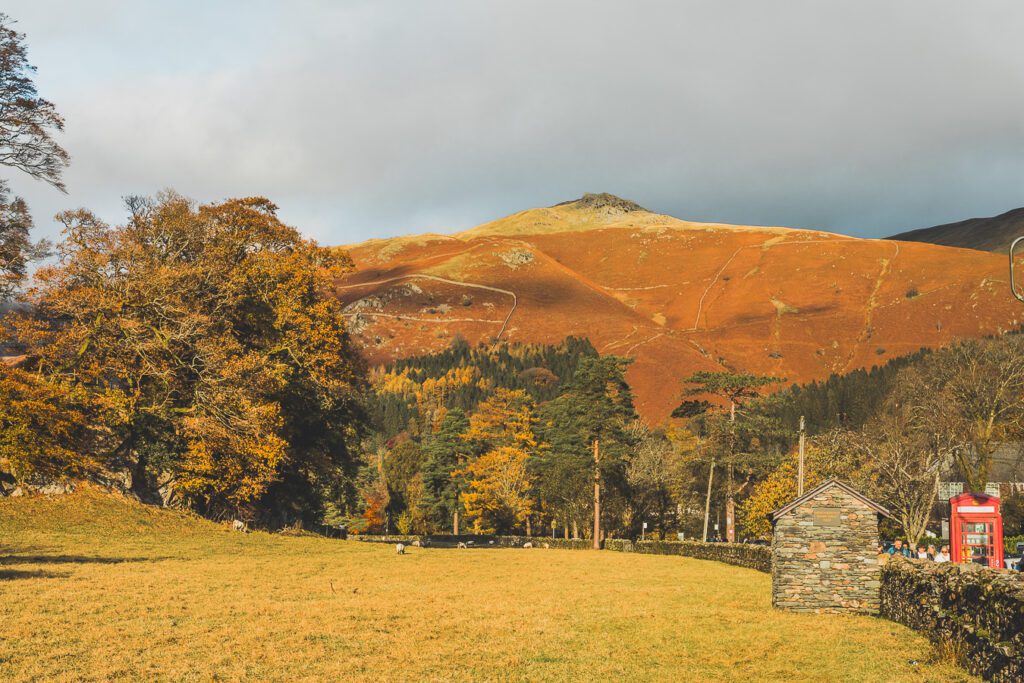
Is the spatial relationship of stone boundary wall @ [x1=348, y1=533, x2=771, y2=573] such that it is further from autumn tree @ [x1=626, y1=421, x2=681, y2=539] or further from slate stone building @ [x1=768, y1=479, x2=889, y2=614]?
slate stone building @ [x1=768, y1=479, x2=889, y2=614]

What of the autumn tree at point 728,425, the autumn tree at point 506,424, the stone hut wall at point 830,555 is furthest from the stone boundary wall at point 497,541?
the stone hut wall at point 830,555

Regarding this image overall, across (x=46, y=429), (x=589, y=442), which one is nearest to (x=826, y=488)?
(x=46, y=429)

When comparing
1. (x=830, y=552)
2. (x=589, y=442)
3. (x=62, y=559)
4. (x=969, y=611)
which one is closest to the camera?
(x=969, y=611)

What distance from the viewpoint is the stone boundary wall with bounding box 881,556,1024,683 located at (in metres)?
13.5

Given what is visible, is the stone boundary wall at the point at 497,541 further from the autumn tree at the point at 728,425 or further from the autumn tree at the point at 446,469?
the autumn tree at the point at 728,425

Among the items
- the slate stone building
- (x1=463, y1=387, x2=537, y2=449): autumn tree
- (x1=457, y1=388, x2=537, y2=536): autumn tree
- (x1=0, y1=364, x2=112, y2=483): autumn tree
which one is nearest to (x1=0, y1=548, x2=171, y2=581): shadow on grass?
(x1=0, y1=364, x2=112, y2=483): autumn tree

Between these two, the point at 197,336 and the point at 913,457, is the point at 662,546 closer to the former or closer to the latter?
the point at 913,457

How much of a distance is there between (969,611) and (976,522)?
19.1 meters

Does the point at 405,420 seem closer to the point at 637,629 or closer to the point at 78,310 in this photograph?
the point at 78,310

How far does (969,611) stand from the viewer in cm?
1591

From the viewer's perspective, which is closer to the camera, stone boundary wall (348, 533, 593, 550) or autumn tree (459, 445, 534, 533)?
stone boundary wall (348, 533, 593, 550)

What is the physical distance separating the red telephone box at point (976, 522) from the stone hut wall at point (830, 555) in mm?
10225

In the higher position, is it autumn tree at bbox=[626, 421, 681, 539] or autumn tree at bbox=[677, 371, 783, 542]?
autumn tree at bbox=[677, 371, 783, 542]

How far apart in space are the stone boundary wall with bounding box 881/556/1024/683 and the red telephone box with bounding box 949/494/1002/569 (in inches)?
468
